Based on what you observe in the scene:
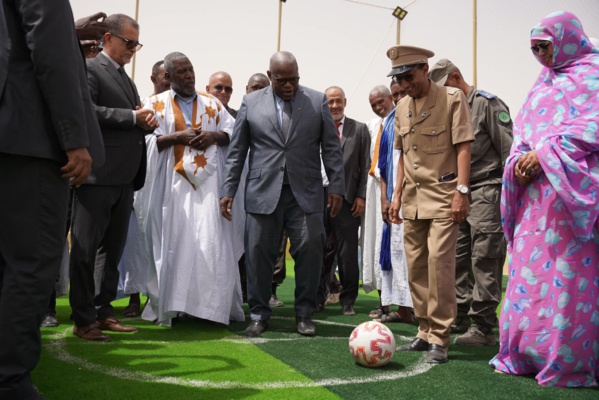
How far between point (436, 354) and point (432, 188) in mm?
1125

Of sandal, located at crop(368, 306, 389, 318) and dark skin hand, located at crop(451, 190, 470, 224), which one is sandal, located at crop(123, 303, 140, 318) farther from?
dark skin hand, located at crop(451, 190, 470, 224)

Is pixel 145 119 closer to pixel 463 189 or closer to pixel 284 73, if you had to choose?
pixel 284 73

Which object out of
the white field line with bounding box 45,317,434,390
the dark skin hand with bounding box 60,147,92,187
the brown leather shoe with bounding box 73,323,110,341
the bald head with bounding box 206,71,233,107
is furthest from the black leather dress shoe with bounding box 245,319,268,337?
the bald head with bounding box 206,71,233,107

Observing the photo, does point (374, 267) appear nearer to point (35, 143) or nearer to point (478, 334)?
point (478, 334)

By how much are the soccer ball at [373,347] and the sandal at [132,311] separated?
9.48 feet

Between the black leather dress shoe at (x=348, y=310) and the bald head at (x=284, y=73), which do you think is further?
the black leather dress shoe at (x=348, y=310)

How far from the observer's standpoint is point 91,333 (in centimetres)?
483

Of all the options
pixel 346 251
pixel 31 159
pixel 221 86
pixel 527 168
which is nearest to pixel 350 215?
pixel 346 251

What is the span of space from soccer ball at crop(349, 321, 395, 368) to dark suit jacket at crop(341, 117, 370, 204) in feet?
9.68

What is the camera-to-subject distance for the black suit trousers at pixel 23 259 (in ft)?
8.96

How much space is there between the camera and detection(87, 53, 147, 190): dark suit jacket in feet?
16.2

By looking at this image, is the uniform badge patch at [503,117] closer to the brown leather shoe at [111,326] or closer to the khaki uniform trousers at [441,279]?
the khaki uniform trousers at [441,279]

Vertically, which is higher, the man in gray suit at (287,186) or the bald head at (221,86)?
the bald head at (221,86)

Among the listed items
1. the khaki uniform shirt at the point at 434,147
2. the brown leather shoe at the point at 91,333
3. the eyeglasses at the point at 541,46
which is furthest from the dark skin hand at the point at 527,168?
the brown leather shoe at the point at 91,333
